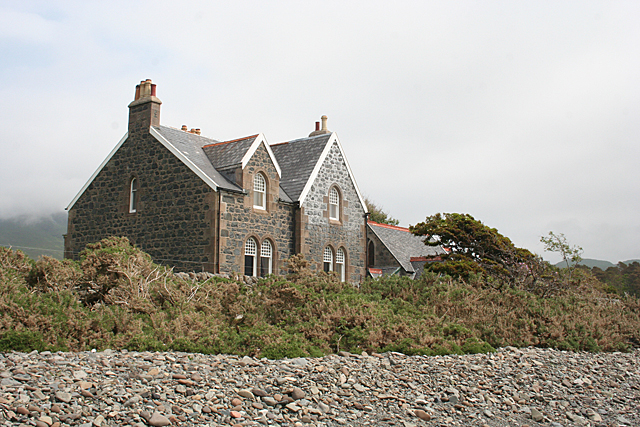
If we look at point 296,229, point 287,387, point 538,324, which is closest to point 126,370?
point 287,387

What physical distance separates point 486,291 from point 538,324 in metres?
1.96

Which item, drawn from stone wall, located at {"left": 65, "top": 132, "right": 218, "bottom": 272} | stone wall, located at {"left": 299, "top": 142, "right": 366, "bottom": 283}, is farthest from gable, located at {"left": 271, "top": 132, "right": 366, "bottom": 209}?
stone wall, located at {"left": 65, "top": 132, "right": 218, "bottom": 272}

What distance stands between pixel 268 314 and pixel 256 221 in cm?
936

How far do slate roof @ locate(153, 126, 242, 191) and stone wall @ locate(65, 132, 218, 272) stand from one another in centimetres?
50

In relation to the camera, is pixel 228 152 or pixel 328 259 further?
pixel 328 259

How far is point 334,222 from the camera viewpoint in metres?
26.2

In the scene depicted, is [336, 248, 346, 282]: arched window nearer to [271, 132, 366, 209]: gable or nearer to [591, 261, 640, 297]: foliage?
[271, 132, 366, 209]: gable

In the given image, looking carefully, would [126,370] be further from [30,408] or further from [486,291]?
[486,291]

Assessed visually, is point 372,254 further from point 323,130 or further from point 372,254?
point 323,130

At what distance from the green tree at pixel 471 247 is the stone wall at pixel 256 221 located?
219 inches

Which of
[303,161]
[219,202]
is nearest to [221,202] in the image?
[219,202]

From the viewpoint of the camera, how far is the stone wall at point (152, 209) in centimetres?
2125

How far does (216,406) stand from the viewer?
7.71m

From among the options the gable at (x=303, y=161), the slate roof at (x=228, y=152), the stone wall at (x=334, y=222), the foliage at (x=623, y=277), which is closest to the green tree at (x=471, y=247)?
the stone wall at (x=334, y=222)
